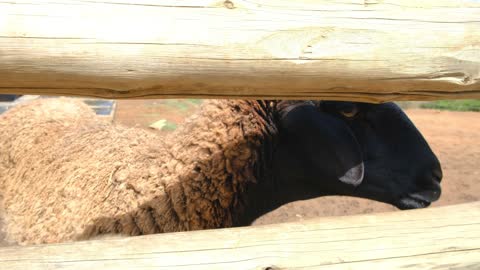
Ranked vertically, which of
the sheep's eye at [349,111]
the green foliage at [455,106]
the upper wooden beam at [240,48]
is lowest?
the green foliage at [455,106]

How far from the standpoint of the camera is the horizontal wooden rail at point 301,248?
1.28 metres

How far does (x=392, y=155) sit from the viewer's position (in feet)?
9.57

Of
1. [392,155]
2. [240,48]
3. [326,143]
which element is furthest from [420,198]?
[240,48]

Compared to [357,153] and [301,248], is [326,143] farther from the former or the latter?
[301,248]

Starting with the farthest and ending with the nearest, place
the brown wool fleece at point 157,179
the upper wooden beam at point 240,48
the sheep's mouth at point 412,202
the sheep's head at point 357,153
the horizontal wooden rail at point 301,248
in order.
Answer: the sheep's mouth at point 412,202 < the sheep's head at point 357,153 < the brown wool fleece at point 157,179 < the horizontal wooden rail at point 301,248 < the upper wooden beam at point 240,48

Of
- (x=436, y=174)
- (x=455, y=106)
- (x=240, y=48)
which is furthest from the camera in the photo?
(x=455, y=106)

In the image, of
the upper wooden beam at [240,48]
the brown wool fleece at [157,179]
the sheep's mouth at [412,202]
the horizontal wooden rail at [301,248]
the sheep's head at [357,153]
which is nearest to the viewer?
the upper wooden beam at [240,48]

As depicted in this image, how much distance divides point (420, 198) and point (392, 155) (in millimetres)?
354

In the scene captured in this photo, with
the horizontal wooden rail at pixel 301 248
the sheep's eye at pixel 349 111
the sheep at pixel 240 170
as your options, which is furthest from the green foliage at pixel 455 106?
the horizontal wooden rail at pixel 301 248

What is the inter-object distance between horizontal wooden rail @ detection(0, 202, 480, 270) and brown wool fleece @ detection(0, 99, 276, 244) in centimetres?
132

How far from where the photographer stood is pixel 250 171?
9.48 feet

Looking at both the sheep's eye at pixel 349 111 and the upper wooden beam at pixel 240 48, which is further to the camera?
the sheep's eye at pixel 349 111

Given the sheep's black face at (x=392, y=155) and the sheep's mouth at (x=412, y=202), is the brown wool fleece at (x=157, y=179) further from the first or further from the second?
the sheep's mouth at (x=412, y=202)

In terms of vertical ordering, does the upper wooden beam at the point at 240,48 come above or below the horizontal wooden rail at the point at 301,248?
above
